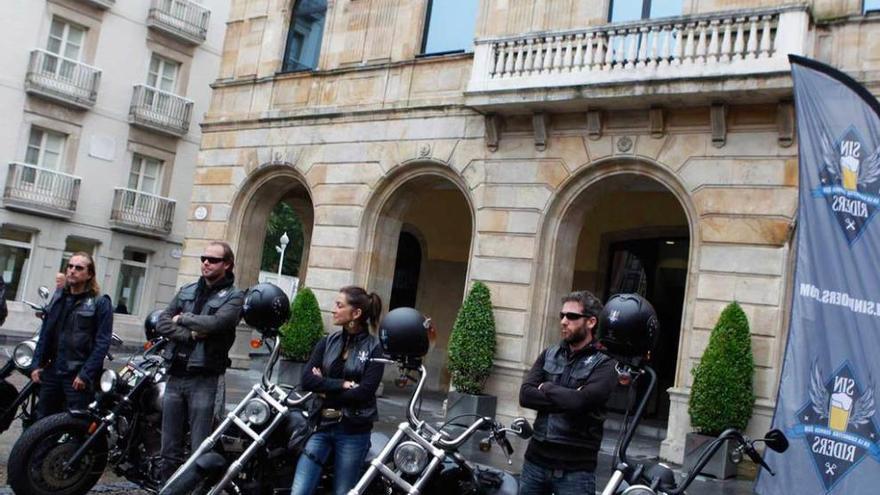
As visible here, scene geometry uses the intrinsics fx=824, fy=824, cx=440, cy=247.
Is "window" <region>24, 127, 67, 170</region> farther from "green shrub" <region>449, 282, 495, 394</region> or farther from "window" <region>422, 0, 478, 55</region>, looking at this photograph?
"green shrub" <region>449, 282, 495, 394</region>

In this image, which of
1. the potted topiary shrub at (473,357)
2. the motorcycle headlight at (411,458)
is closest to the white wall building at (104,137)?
the potted topiary shrub at (473,357)

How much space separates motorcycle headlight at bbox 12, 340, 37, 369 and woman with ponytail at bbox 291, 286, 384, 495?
312 cm

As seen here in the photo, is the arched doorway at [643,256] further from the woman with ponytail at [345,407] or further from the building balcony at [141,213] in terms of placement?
the building balcony at [141,213]

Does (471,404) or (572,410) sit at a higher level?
(572,410)

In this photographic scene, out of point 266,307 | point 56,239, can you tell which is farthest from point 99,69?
point 266,307

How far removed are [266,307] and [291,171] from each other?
11.4 m

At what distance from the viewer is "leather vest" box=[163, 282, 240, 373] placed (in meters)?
6.10

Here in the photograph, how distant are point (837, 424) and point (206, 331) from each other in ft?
16.7

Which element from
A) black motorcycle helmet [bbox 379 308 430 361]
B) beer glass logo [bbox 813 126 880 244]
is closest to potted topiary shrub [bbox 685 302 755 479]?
beer glass logo [bbox 813 126 880 244]

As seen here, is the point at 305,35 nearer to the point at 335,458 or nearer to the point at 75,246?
the point at 75,246

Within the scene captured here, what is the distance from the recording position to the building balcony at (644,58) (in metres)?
11.3

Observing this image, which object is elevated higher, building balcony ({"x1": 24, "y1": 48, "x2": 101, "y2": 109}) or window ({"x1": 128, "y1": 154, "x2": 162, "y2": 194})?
building balcony ({"x1": 24, "y1": 48, "x2": 101, "y2": 109})

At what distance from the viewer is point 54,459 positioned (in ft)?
20.2

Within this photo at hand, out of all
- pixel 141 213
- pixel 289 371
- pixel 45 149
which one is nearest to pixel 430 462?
pixel 289 371
